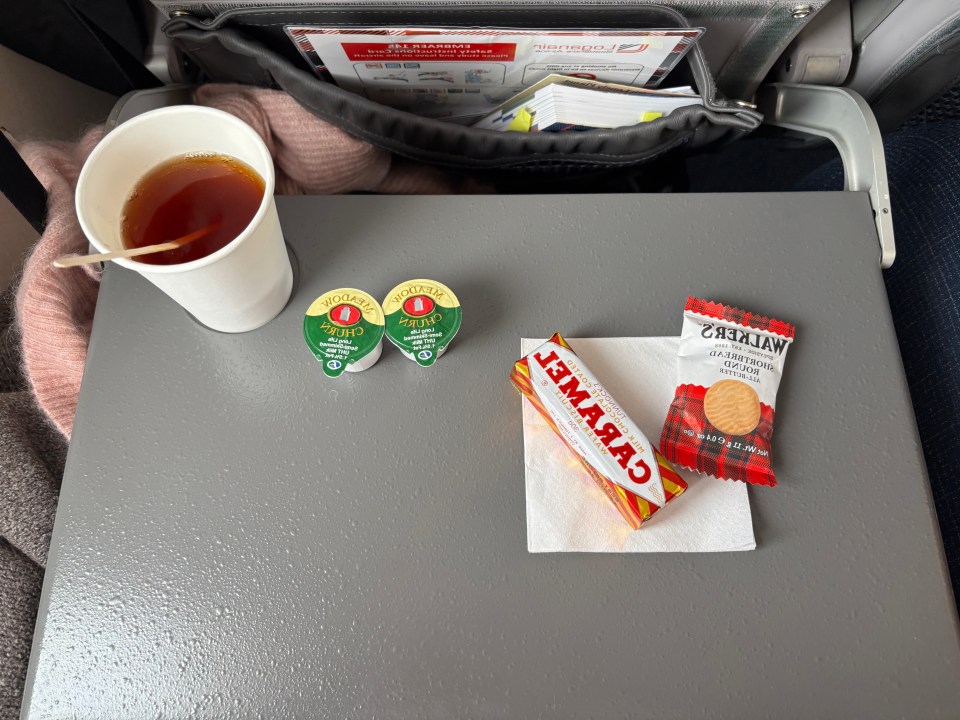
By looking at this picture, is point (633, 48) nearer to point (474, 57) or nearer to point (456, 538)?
point (474, 57)

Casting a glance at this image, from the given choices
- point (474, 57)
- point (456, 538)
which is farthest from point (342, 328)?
point (474, 57)

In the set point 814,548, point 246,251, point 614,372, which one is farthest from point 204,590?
point 814,548

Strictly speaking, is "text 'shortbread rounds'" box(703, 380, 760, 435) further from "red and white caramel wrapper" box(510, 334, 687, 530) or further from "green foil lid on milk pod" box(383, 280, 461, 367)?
"green foil lid on milk pod" box(383, 280, 461, 367)

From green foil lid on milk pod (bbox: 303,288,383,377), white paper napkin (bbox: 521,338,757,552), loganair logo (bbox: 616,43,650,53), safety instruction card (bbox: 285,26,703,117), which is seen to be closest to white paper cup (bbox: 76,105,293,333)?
green foil lid on milk pod (bbox: 303,288,383,377)

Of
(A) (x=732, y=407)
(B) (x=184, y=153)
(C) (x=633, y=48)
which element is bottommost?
(A) (x=732, y=407)

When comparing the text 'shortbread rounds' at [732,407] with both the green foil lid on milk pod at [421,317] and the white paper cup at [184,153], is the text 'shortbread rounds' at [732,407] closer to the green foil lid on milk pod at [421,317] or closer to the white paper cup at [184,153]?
the green foil lid on milk pod at [421,317]

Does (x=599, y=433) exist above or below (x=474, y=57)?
below

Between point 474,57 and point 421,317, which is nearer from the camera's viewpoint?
point 421,317
